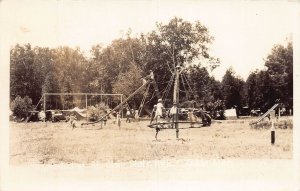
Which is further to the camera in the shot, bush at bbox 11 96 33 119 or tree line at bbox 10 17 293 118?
tree line at bbox 10 17 293 118

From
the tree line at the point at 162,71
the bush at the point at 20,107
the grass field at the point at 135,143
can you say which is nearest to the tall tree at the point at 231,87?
the tree line at the point at 162,71

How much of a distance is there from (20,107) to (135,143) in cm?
154

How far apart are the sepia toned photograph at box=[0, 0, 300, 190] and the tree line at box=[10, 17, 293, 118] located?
1 centimetres

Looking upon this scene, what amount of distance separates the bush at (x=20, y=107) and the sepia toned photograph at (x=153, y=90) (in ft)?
0.05

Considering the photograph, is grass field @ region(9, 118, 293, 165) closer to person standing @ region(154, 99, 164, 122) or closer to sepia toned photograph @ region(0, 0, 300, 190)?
sepia toned photograph @ region(0, 0, 300, 190)

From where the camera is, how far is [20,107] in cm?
670

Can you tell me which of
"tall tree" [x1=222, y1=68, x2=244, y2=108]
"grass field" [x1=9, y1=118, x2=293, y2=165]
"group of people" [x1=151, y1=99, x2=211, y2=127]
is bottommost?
"grass field" [x1=9, y1=118, x2=293, y2=165]

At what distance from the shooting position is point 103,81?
6.99 metres

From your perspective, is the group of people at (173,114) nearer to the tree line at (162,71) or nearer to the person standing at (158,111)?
the person standing at (158,111)

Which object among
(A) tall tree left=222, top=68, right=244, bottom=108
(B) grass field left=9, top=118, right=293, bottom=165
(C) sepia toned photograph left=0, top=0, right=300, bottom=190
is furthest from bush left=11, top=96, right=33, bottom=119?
(A) tall tree left=222, top=68, right=244, bottom=108

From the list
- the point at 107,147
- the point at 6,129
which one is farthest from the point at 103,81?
the point at 6,129

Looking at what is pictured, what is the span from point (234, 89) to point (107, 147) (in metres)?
1.86

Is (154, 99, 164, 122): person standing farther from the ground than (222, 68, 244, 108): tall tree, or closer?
closer

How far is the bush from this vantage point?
21.8 feet
